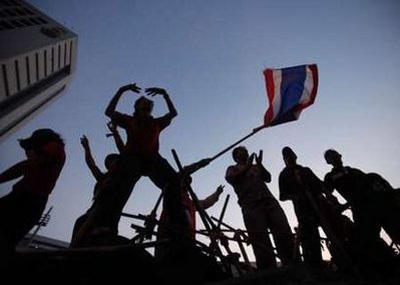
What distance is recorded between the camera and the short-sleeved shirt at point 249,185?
557 centimetres

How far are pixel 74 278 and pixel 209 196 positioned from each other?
193 inches

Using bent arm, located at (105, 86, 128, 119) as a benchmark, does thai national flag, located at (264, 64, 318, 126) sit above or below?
above

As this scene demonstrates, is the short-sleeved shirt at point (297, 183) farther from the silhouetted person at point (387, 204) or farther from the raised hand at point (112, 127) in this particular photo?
the raised hand at point (112, 127)

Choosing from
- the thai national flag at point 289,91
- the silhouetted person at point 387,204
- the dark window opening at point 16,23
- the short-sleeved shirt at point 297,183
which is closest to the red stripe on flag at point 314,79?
the thai national flag at point 289,91

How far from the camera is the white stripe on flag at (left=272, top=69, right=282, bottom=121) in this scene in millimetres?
6810

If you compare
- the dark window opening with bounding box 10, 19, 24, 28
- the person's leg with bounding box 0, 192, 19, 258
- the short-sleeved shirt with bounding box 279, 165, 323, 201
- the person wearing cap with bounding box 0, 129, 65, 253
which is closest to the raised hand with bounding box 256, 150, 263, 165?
the short-sleeved shirt with bounding box 279, 165, 323, 201

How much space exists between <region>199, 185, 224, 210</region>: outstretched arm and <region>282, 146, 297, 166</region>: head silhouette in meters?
1.72

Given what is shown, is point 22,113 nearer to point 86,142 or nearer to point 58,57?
point 58,57

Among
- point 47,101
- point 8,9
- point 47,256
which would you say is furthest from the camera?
point 47,101

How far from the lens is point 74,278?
7.01ft

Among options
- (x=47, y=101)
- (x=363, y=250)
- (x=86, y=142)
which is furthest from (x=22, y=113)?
(x=363, y=250)

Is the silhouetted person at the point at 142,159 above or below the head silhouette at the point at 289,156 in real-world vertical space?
below

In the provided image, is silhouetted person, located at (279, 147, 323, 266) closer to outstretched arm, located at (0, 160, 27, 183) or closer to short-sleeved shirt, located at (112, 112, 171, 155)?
short-sleeved shirt, located at (112, 112, 171, 155)

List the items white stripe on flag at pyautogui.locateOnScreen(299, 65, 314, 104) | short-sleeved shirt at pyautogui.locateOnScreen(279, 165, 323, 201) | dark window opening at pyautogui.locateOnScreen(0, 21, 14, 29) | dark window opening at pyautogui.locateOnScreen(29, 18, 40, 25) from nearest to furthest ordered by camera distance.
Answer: short-sleeved shirt at pyautogui.locateOnScreen(279, 165, 323, 201), white stripe on flag at pyautogui.locateOnScreen(299, 65, 314, 104), dark window opening at pyautogui.locateOnScreen(0, 21, 14, 29), dark window opening at pyautogui.locateOnScreen(29, 18, 40, 25)
